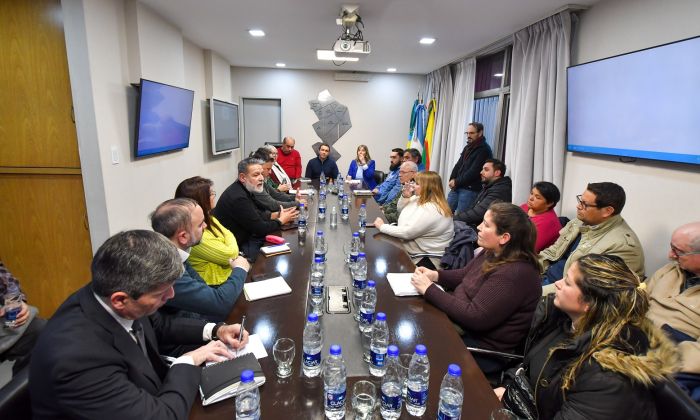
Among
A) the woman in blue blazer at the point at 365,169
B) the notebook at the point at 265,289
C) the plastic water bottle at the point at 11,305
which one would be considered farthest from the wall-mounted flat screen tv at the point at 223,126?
the notebook at the point at 265,289

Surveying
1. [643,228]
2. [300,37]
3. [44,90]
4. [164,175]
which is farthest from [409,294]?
[300,37]

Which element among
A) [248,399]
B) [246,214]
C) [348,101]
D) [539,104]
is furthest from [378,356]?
[348,101]

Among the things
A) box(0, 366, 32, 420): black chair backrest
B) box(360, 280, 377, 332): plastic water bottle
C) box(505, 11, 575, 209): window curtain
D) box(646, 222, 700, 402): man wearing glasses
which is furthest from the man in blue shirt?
box(0, 366, 32, 420): black chair backrest

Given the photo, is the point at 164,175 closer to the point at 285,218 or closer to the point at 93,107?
the point at 93,107

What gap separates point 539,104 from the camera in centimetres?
363

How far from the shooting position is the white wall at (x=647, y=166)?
2.31 metres

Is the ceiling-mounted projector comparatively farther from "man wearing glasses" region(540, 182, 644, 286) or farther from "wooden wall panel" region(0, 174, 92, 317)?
"wooden wall panel" region(0, 174, 92, 317)

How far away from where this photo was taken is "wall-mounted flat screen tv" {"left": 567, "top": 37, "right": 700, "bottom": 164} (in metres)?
2.21

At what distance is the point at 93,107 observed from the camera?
2.71 meters

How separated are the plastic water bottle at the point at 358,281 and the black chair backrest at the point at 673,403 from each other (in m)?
1.01

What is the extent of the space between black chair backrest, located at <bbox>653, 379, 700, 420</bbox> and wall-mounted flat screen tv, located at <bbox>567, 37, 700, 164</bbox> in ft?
5.92

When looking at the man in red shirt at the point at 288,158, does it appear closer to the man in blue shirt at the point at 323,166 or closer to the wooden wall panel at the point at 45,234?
the man in blue shirt at the point at 323,166

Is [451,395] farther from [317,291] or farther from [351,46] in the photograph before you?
[351,46]

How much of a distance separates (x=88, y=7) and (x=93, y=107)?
0.70 m
